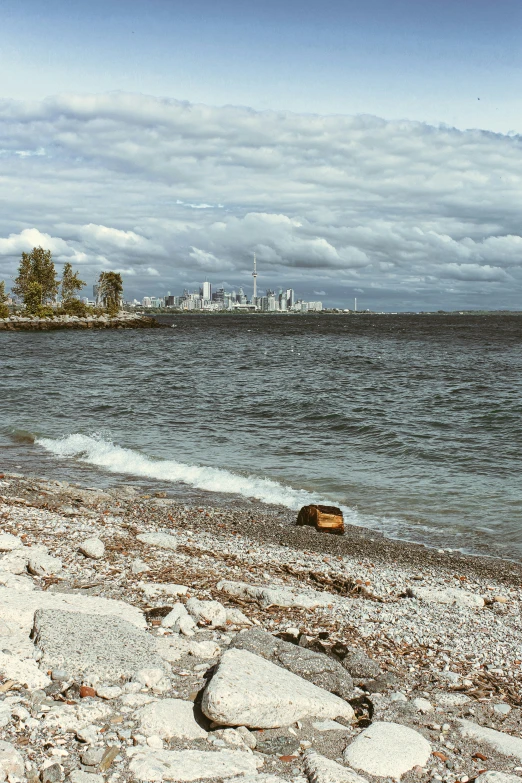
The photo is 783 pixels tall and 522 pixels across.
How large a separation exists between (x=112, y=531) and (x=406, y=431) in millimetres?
15444

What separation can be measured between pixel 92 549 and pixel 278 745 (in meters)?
5.07

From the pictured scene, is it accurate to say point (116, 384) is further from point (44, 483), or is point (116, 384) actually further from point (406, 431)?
point (44, 483)

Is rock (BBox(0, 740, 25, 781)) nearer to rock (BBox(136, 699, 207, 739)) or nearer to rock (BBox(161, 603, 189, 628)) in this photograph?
rock (BBox(136, 699, 207, 739))

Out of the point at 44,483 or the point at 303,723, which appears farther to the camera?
the point at 44,483

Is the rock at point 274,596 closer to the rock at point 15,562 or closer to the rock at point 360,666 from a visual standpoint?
the rock at point 360,666

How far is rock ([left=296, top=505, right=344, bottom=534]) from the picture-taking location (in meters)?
13.0

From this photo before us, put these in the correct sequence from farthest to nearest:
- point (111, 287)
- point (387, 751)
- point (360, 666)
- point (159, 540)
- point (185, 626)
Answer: point (111, 287) → point (159, 540) → point (185, 626) → point (360, 666) → point (387, 751)

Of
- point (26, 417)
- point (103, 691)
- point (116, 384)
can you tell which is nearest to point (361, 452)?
point (26, 417)

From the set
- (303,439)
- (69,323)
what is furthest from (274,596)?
(69,323)

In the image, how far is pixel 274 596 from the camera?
8203 mm

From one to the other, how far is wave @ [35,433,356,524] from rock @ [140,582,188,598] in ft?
23.5

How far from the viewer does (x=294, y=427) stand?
25.2 metres

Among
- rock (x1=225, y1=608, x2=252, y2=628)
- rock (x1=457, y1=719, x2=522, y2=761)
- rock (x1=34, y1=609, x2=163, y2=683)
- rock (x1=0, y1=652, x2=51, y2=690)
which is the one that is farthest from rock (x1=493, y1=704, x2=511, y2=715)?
rock (x1=0, y1=652, x2=51, y2=690)

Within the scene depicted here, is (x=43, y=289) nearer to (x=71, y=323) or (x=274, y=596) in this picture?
(x=71, y=323)
